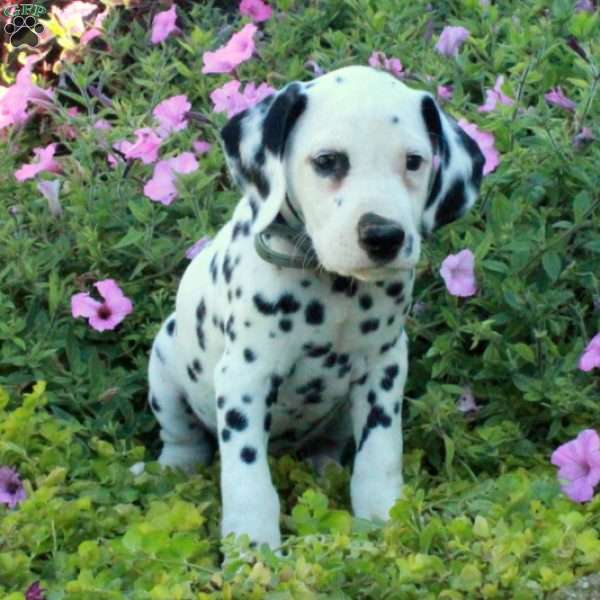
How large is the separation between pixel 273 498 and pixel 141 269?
1.47 meters

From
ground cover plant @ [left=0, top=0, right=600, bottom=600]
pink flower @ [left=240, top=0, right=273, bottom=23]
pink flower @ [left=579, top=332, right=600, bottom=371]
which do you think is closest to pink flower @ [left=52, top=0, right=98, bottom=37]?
ground cover plant @ [left=0, top=0, right=600, bottom=600]

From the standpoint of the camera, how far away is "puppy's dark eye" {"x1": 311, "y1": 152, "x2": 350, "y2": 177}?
3.83m

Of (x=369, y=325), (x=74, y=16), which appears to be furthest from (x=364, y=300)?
(x=74, y=16)

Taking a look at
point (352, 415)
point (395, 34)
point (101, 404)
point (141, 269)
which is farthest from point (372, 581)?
point (395, 34)

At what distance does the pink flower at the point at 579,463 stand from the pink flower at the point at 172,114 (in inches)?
84.7

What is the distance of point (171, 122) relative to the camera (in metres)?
5.76

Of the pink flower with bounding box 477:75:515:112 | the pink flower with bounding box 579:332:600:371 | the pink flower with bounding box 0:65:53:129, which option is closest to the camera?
the pink flower with bounding box 579:332:600:371

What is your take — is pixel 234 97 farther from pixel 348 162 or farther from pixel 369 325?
pixel 348 162

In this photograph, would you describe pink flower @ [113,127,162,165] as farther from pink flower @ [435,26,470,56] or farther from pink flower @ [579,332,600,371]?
pink flower @ [579,332,600,371]

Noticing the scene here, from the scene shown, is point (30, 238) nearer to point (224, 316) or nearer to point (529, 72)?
point (224, 316)

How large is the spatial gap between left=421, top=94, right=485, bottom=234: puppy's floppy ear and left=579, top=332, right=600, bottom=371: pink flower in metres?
0.69

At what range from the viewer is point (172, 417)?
489cm

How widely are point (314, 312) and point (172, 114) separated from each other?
1844 mm

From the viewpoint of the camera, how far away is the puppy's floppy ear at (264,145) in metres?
3.94
